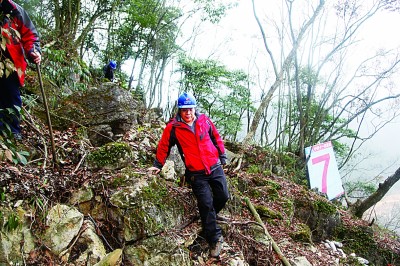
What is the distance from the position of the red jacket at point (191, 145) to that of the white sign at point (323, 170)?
5639 mm

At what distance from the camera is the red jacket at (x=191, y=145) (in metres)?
3.85

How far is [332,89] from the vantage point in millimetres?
14398

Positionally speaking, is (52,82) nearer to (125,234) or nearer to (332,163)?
(125,234)

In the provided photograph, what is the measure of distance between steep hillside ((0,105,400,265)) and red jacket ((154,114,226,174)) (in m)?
0.46

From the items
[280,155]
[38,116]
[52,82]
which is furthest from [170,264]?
[280,155]

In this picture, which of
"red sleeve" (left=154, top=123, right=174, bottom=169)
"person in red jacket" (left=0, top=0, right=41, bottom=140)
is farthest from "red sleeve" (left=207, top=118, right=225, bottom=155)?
"person in red jacket" (left=0, top=0, right=41, bottom=140)

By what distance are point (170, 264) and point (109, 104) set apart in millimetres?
3559

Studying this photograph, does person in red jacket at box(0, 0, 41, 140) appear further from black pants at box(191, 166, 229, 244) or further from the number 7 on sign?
the number 7 on sign

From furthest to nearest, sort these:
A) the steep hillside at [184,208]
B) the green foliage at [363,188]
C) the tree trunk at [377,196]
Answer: the green foliage at [363,188] → the tree trunk at [377,196] → the steep hillside at [184,208]

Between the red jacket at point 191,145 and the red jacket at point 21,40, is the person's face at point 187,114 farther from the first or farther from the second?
the red jacket at point 21,40

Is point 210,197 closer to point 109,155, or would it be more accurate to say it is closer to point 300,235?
point 109,155

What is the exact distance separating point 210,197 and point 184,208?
51 centimetres

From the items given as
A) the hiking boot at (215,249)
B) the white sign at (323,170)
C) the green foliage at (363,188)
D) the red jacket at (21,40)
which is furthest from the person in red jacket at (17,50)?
the green foliage at (363,188)

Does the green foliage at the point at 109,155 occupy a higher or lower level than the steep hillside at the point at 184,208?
higher
